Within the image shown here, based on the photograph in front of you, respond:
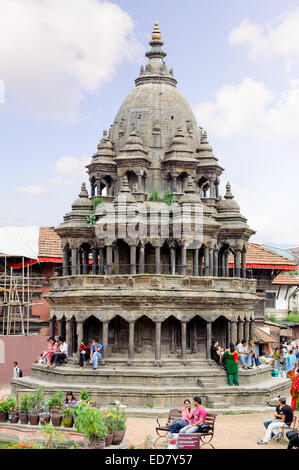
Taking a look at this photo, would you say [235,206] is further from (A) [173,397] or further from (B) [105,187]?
(A) [173,397]

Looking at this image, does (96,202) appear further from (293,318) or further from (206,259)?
(293,318)

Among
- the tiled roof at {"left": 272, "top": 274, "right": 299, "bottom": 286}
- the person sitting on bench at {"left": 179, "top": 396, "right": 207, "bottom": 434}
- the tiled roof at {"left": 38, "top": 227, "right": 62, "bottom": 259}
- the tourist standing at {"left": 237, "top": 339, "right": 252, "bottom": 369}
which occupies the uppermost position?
the tiled roof at {"left": 38, "top": 227, "right": 62, "bottom": 259}

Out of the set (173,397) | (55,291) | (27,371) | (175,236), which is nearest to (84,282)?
(55,291)

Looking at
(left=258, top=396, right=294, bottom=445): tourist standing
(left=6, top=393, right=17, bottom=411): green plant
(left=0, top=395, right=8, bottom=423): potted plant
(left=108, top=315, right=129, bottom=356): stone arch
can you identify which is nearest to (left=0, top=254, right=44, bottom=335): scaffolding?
(left=108, top=315, right=129, bottom=356): stone arch

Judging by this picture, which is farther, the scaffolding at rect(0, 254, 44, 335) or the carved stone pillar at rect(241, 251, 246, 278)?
the scaffolding at rect(0, 254, 44, 335)

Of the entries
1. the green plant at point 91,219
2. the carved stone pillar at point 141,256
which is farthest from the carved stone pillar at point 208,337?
the green plant at point 91,219

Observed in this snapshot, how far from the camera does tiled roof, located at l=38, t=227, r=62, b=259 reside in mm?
41844

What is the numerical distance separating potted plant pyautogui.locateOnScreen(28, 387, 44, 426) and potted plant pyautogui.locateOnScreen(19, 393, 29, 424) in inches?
4.1

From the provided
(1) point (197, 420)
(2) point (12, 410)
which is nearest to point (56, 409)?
(2) point (12, 410)

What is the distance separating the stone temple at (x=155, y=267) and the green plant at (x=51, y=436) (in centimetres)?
857

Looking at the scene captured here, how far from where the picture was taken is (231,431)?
22.1 metres

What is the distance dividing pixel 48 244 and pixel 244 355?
59.3 ft

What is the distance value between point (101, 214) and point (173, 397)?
35.0 feet

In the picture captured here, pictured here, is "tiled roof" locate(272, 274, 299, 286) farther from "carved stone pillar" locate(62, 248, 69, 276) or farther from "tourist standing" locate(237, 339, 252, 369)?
"carved stone pillar" locate(62, 248, 69, 276)
